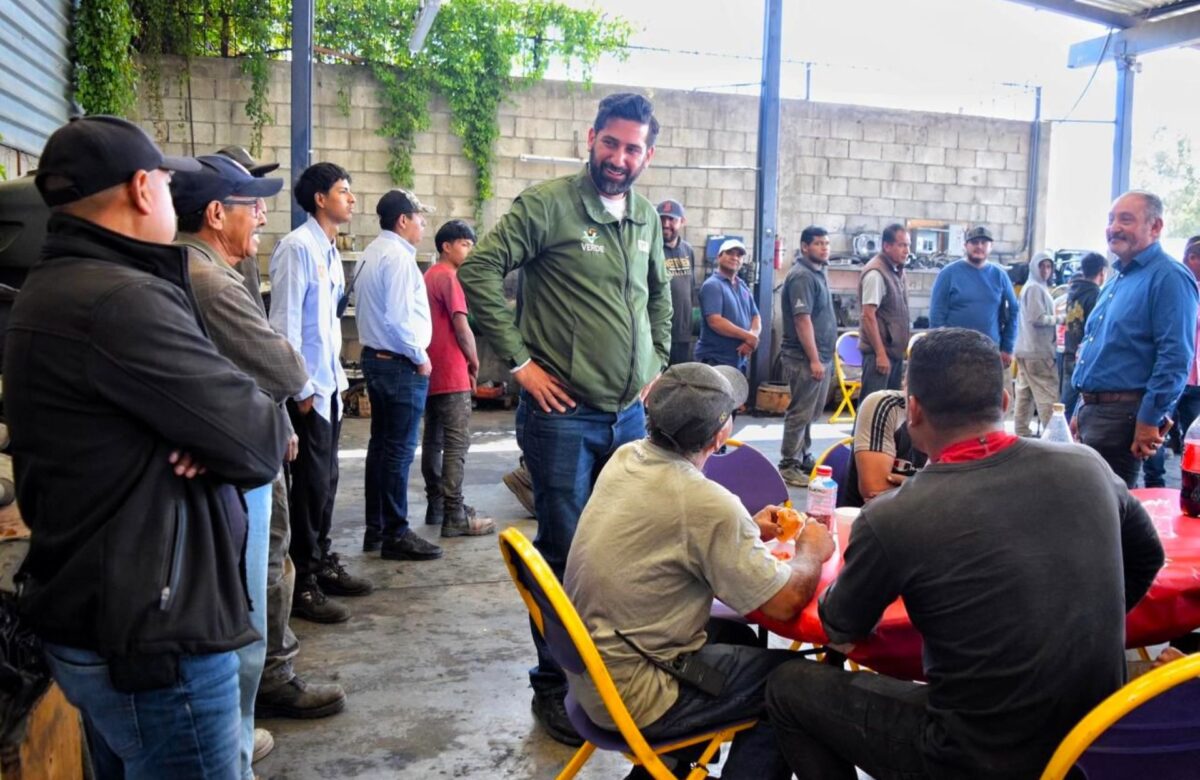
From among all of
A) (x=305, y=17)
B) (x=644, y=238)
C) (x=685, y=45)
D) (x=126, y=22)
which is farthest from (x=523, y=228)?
(x=685, y=45)

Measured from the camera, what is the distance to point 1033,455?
69.8 inches

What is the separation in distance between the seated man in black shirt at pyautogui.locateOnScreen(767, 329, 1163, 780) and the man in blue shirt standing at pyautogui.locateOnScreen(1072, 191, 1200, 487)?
2470mm

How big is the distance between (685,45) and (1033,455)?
33.8ft

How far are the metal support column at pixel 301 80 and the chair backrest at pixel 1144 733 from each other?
6.76 meters

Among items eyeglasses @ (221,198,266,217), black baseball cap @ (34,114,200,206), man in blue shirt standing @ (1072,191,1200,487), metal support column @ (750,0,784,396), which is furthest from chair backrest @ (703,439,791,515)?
metal support column @ (750,0,784,396)

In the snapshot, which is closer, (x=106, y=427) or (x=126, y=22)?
(x=106, y=427)

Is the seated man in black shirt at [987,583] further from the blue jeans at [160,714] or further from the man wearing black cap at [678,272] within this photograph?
the man wearing black cap at [678,272]

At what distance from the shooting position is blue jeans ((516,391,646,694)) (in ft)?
9.87

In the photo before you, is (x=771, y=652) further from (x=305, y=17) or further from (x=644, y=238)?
(x=305, y=17)

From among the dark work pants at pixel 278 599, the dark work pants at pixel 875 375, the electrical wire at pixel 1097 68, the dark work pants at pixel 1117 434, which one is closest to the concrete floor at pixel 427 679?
the dark work pants at pixel 278 599

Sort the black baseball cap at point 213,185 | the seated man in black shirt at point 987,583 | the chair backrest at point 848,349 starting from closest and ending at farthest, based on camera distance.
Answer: the seated man in black shirt at point 987,583 → the black baseball cap at point 213,185 → the chair backrest at point 848,349

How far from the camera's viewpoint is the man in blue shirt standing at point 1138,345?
4020mm

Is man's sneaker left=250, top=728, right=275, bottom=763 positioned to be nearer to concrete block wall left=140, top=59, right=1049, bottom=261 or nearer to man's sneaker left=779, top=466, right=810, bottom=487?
man's sneaker left=779, top=466, right=810, bottom=487

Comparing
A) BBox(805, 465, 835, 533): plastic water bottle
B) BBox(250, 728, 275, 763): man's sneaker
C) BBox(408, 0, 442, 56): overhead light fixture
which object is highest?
BBox(408, 0, 442, 56): overhead light fixture
